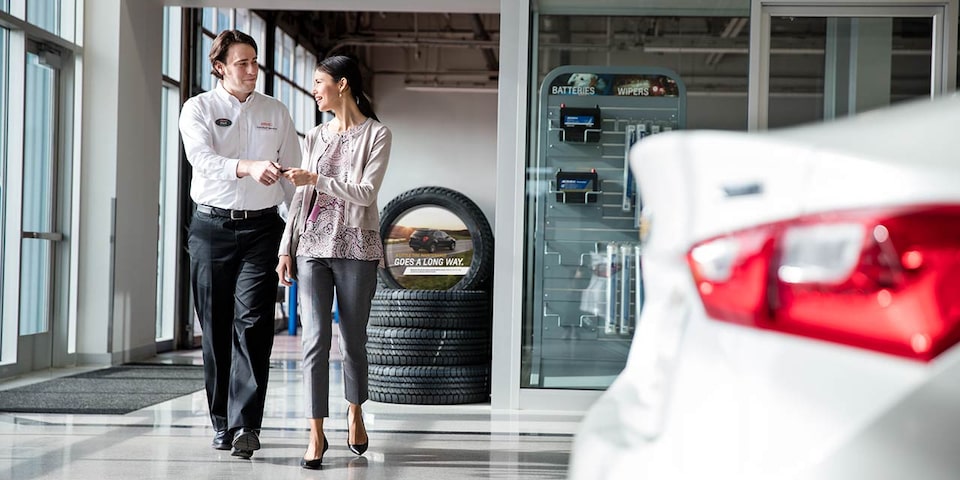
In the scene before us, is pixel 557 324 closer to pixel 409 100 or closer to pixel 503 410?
pixel 503 410

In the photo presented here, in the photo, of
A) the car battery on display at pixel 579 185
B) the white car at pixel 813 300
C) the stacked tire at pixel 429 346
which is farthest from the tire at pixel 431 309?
the white car at pixel 813 300

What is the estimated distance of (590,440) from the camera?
1087 mm

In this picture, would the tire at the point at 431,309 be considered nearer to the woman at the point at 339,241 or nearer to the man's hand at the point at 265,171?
the woman at the point at 339,241

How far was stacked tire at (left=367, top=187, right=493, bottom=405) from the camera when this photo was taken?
5145 millimetres

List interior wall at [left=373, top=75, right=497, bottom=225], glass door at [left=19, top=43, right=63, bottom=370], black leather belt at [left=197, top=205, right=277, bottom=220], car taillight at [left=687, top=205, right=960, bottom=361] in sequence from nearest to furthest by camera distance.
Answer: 1. car taillight at [left=687, top=205, right=960, bottom=361]
2. black leather belt at [left=197, top=205, right=277, bottom=220]
3. glass door at [left=19, top=43, right=63, bottom=370]
4. interior wall at [left=373, top=75, right=497, bottom=225]

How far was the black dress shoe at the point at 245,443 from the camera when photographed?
3467mm

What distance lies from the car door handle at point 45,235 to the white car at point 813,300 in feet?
20.2

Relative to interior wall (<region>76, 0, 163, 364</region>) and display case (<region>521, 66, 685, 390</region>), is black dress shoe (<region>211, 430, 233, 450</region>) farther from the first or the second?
interior wall (<region>76, 0, 163, 364</region>)

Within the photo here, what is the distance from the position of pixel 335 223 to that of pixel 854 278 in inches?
107

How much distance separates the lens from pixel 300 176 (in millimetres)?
3166

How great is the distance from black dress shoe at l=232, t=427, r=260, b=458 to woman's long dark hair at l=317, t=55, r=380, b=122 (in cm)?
118

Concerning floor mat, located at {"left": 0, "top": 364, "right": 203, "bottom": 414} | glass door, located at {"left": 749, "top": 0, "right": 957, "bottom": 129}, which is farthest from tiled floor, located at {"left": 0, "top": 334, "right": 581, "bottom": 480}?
glass door, located at {"left": 749, "top": 0, "right": 957, "bottom": 129}

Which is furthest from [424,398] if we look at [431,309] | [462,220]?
[462,220]

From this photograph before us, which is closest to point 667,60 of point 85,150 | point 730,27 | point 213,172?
point 730,27
